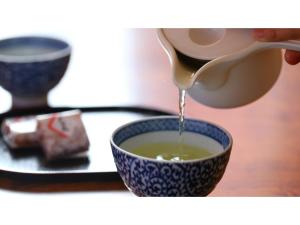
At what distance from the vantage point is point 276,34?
741 mm

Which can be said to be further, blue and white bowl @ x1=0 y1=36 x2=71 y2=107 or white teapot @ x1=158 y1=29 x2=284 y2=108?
blue and white bowl @ x1=0 y1=36 x2=71 y2=107

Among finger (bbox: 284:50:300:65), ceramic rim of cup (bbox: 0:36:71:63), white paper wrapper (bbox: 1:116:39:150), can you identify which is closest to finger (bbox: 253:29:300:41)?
finger (bbox: 284:50:300:65)

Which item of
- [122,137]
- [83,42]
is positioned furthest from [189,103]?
[83,42]

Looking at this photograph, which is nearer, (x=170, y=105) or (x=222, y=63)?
(x=222, y=63)

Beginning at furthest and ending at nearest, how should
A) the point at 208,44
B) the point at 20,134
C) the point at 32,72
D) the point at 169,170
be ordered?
the point at 32,72 → the point at 20,134 → the point at 208,44 → the point at 169,170

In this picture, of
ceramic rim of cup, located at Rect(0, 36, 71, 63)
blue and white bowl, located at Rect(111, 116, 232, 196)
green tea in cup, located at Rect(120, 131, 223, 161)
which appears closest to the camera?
blue and white bowl, located at Rect(111, 116, 232, 196)

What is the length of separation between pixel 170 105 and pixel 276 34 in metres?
0.42

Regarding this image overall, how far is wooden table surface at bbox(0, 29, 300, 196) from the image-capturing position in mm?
870

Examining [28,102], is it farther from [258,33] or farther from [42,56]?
[258,33]

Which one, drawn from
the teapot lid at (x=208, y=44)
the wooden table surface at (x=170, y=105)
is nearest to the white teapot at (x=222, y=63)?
the teapot lid at (x=208, y=44)

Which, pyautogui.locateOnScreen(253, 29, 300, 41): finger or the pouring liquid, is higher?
pyautogui.locateOnScreen(253, 29, 300, 41): finger

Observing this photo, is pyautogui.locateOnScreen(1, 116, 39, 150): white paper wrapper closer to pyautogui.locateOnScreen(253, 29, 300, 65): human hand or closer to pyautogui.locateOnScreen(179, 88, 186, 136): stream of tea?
pyautogui.locateOnScreen(179, 88, 186, 136): stream of tea

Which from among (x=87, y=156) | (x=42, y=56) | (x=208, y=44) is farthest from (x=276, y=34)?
(x=42, y=56)

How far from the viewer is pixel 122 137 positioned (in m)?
0.82
